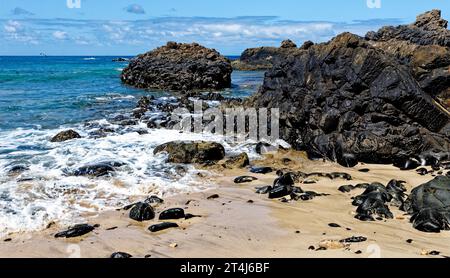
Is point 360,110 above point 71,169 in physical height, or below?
above

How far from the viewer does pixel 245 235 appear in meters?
8.17

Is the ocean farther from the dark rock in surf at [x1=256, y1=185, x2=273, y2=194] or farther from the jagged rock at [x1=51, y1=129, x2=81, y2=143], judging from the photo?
the dark rock in surf at [x1=256, y1=185, x2=273, y2=194]

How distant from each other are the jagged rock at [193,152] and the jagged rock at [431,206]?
6.87m

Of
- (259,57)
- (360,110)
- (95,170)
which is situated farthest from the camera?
(259,57)

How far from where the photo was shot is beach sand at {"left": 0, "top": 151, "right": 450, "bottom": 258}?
24.0 ft

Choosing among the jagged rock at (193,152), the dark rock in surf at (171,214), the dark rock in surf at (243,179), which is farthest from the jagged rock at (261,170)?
the dark rock in surf at (171,214)

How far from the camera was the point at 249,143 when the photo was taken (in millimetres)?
17188

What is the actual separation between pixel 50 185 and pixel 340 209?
7.75 meters

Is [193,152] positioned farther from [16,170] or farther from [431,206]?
[431,206]

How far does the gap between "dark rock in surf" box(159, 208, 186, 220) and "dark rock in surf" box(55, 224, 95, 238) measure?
1506 mm

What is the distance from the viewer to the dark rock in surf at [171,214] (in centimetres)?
924

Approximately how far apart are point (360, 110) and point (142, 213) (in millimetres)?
9444

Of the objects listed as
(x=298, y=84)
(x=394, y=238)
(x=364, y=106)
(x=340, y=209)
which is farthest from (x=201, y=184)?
(x=298, y=84)

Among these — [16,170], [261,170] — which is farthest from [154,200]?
[16,170]
